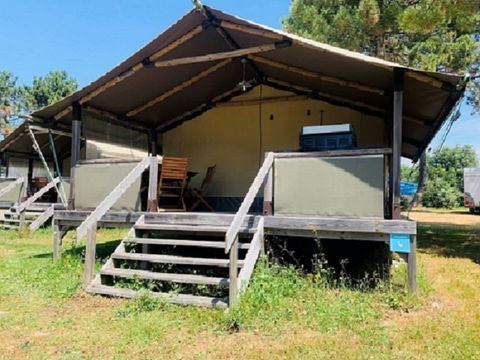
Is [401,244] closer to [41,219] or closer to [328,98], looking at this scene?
[328,98]

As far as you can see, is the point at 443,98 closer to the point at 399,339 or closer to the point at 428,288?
the point at 428,288

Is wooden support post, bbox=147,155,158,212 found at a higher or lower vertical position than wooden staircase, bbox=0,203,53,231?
higher

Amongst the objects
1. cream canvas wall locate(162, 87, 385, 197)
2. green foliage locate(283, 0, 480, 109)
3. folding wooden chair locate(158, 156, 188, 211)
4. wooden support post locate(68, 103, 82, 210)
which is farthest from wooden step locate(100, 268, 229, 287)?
green foliage locate(283, 0, 480, 109)

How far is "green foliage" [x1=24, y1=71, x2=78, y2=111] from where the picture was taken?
2525cm

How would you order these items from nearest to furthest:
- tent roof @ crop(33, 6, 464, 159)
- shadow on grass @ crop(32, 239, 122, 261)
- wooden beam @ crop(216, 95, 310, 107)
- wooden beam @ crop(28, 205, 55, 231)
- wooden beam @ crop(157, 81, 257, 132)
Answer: tent roof @ crop(33, 6, 464, 159) < shadow on grass @ crop(32, 239, 122, 261) < wooden beam @ crop(216, 95, 310, 107) < wooden beam @ crop(157, 81, 257, 132) < wooden beam @ crop(28, 205, 55, 231)

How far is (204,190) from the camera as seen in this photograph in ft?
26.0

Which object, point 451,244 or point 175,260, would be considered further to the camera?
point 451,244

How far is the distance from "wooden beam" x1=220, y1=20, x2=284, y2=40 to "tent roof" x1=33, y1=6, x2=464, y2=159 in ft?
0.05

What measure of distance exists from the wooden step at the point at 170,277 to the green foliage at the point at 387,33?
5976 millimetres

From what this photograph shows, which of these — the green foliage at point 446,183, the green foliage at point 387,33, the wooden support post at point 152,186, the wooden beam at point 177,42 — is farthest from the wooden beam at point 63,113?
the green foliage at point 446,183

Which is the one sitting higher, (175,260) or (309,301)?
(175,260)

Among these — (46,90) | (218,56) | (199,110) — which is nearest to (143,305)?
(218,56)

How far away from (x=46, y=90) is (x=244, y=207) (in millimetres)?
25187

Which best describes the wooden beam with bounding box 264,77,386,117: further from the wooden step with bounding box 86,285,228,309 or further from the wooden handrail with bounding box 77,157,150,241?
the wooden step with bounding box 86,285,228,309
